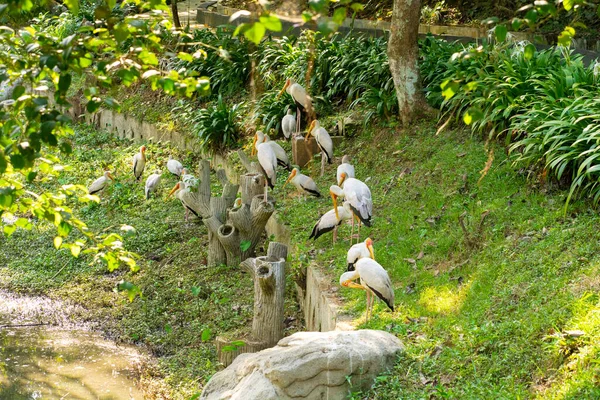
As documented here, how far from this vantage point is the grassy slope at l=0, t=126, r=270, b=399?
809cm

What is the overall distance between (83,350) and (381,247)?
3332 mm

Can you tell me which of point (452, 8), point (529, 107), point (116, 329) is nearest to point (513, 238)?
point (529, 107)

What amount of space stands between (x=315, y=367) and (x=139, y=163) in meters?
8.53

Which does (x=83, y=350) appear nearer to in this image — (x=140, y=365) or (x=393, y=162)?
(x=140, y=365)

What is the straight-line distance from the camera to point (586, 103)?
7.36 meters

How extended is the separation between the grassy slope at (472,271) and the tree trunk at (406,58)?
15.4 inches

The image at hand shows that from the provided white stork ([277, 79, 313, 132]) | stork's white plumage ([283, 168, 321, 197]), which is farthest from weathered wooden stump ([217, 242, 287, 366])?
white stork ([277, 79, 313, 132])

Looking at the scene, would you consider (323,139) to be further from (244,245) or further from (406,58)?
(244,245)

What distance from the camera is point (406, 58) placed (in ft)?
33.5

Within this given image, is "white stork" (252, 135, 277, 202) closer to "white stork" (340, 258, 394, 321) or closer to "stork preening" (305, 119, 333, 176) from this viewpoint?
"stork preening" (305, 119, 333, 176)

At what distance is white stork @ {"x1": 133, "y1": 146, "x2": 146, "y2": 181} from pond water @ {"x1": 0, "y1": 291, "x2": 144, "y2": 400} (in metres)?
4.07

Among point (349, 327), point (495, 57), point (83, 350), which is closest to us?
point (349, 327)

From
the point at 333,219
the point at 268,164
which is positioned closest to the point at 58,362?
the point at 333,219

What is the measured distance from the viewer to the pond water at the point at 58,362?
756 centimetres
